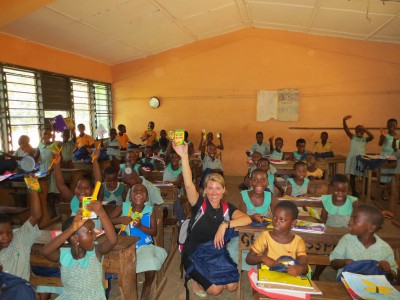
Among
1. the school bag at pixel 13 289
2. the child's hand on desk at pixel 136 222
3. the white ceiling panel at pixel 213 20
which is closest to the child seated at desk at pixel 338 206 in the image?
the child's hand on desk at pixel 136 222

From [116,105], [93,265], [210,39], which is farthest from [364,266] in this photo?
[116,105]

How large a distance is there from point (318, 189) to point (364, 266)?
2189mm

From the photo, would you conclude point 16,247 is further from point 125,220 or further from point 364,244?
point 364,244

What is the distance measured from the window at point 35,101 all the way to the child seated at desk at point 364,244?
5557 mm

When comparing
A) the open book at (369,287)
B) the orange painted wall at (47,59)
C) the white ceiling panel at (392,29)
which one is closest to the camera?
the open book at (369,287)

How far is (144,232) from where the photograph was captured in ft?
8.98

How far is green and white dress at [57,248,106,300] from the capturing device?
1888 mm

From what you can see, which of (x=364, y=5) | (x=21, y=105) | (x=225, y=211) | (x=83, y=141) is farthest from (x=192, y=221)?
(x=83, y=141)

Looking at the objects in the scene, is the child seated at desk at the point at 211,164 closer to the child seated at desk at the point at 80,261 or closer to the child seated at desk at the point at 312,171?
the child seated at desk at the point at 312,171

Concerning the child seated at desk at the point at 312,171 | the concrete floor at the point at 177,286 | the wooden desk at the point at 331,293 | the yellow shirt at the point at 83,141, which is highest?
the yellow shirt at the point at 83,141

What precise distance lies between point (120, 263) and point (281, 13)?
20.2ft

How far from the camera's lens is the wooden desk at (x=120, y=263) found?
2094mm

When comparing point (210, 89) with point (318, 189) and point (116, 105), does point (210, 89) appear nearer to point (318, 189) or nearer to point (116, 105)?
point (116, 105)

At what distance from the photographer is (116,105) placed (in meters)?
9.00
